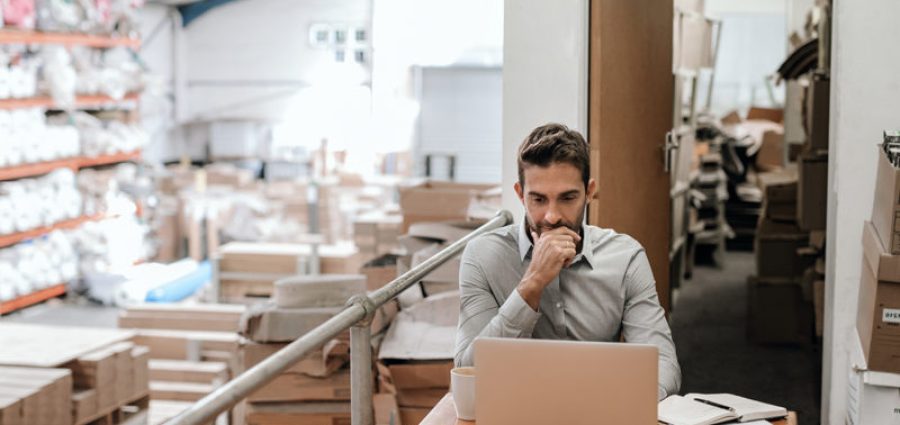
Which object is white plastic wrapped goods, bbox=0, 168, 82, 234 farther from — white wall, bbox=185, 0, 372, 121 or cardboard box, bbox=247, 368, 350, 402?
white wall, bbox=185, 0, 372, 121

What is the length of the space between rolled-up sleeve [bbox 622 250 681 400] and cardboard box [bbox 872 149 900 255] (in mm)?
775

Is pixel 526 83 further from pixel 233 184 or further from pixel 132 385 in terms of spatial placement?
pixel 233 184

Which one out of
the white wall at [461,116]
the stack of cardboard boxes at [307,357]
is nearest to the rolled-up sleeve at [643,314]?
the stack of cardboard boxes at [307,357]

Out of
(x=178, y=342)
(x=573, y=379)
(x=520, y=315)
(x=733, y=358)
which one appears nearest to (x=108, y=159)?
(x=178, y=342)

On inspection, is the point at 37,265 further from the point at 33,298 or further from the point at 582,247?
the point at 582,247

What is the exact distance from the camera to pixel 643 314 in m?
2.31

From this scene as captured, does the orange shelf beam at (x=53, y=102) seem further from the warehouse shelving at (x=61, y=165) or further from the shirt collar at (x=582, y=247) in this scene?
the shirt collar at (x=582, y=247)

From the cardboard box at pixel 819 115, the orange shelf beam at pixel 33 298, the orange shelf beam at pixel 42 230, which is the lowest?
the orange shelf beam at pixel 33 298

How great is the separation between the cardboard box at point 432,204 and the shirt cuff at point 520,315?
108 inches

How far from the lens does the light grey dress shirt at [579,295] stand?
230 centimetres

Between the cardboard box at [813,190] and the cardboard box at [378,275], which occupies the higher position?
the cardboard box at [813,190]

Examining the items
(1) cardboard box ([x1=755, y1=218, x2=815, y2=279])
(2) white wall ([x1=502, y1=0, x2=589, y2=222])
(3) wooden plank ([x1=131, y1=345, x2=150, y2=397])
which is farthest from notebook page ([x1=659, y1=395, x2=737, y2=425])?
(1) cardboard box ([x1=755, y1=218, x2=815, y2=279])

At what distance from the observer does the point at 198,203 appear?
9.80m

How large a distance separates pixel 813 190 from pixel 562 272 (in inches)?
114
